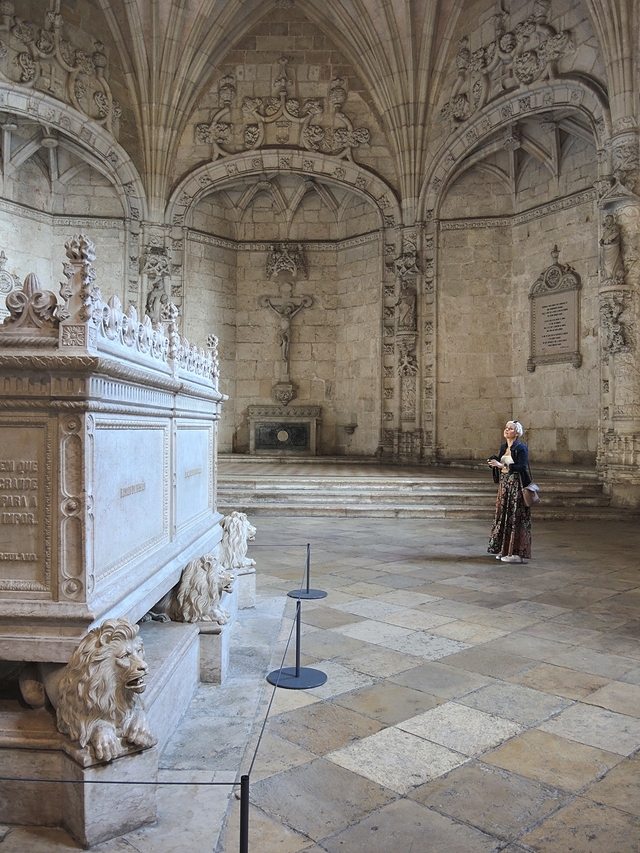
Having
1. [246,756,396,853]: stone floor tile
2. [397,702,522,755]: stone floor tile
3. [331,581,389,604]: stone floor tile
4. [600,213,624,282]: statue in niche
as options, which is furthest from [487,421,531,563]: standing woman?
[600,213,624,282]: statue in niche

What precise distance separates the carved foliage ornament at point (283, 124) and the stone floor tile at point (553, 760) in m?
13.5

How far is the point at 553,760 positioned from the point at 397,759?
1.93ft

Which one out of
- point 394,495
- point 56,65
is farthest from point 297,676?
point 56,65

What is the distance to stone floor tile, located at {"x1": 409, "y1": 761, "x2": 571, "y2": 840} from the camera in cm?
215

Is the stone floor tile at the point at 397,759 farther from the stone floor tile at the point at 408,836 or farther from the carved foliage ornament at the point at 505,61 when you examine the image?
the carved foliage ornament at the point at 505,61

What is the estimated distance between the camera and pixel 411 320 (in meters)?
14.1

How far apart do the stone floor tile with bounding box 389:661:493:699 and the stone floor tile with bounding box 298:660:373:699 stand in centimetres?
17

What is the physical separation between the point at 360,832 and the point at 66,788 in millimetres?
924

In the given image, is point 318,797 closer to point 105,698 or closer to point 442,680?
point 105,698

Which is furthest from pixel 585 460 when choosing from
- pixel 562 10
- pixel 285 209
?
pixel 285 209

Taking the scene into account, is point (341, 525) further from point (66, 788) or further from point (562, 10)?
point (562, 10)

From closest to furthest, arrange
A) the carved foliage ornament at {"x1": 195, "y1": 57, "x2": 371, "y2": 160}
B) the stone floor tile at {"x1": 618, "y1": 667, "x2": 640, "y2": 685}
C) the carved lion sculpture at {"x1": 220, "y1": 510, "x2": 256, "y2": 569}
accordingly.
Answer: the stone floor tile at {"x1": 618, "y1": 667, "x2": 640, "y2": 685}, the carved lion sculpture at {"x1": 220, "y1": 510, "x2": 256, "y2": 569}, the carved foliage ornament at {"x1": 195, "y1": 57, "x2": 371, "y2": 160}

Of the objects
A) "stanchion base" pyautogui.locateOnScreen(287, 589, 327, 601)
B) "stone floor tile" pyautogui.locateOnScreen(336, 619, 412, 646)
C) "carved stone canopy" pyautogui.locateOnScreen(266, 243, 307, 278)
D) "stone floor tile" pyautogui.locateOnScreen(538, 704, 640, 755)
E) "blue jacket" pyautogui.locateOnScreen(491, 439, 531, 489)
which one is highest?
"carved stone canopy" pyautogui.locateOnScreen(266, 243, 307, 278)

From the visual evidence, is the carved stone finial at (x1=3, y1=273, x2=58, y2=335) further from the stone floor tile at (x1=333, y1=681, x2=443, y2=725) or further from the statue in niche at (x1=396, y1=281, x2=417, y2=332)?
the statue in niche at (x1=396, y1=281, x2=417, y2=332)
